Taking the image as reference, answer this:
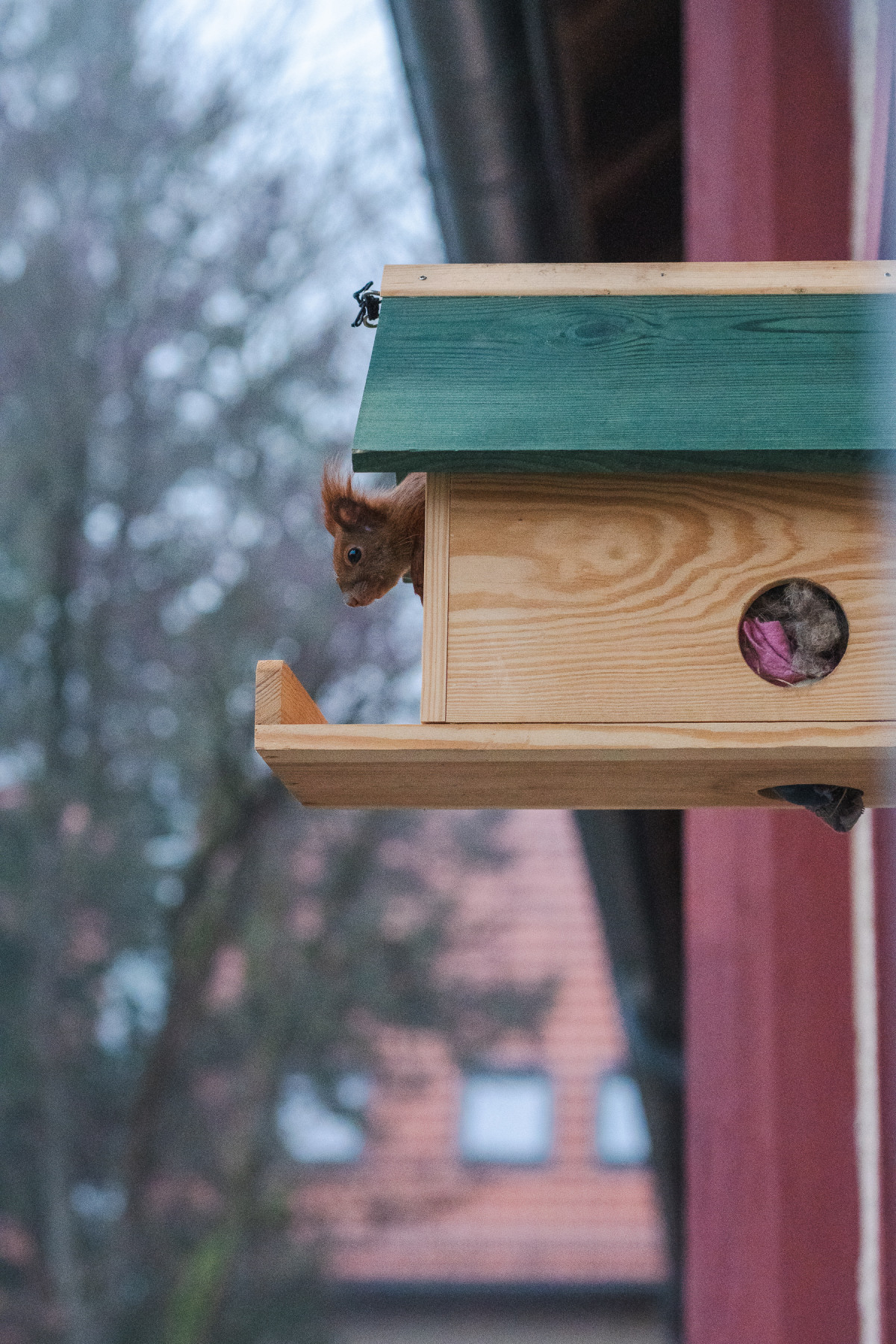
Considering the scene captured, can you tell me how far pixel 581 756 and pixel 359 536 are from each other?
0.31 meters

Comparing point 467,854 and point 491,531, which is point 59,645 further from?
point 491,531

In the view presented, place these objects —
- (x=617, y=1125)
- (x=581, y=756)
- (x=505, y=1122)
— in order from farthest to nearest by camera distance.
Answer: (x=617, y=1125)
(x=505, y=1122)
(x=581, y=756)

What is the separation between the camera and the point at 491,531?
1.08 meters

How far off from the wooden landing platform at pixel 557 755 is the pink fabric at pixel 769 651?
4cm

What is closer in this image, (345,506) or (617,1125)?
(345,506)

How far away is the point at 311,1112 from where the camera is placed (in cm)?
680

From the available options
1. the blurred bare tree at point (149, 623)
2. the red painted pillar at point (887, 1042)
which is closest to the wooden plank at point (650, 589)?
the red painted pillar at point (887, 1042)

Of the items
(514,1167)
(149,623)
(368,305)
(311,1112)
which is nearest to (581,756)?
(368,305)

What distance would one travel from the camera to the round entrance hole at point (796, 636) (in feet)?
3.35

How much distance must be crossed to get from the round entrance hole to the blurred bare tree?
474 centimetres

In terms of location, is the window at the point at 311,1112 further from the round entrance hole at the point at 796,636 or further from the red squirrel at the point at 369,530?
the round entrance hole at the point at 796,636

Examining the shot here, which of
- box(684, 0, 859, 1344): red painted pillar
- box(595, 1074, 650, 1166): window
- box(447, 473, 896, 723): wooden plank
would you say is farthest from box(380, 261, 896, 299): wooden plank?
box(595, 1074, 650, 1166): window

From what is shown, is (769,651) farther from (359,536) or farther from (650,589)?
(359,536)

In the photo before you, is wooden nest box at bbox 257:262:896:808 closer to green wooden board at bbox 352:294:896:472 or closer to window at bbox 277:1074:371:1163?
green wooden board at bbox 352:294:896:472
